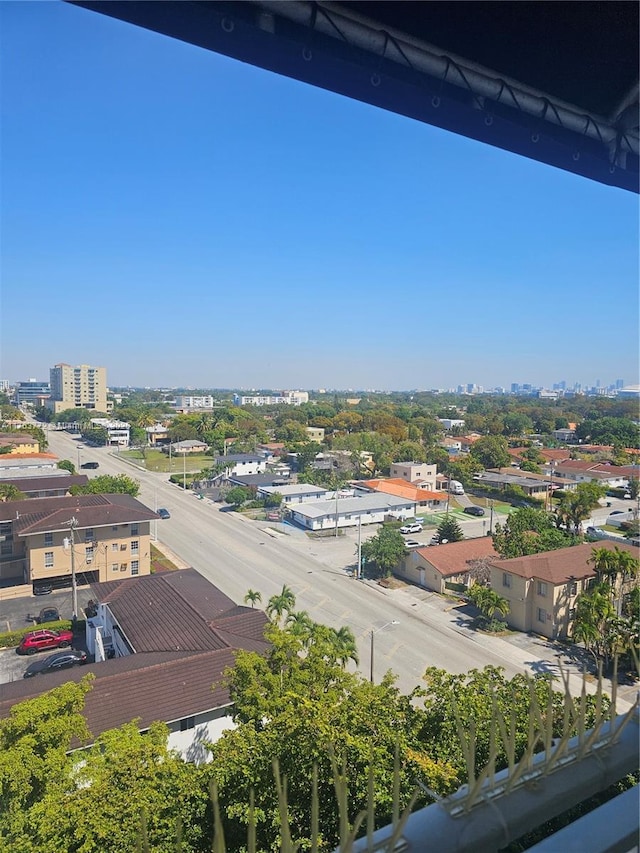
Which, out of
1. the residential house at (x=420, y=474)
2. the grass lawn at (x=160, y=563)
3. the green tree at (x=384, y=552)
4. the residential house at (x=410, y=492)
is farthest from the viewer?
the residential house at (x=420, y=474)

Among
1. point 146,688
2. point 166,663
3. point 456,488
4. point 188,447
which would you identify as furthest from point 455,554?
point 188,447

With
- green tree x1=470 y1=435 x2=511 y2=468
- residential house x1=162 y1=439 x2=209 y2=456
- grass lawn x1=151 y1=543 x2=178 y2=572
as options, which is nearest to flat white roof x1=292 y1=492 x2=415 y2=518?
grass lawn x1=151 y1=543 x2=178 y2=572

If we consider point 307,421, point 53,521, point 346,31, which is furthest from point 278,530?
point 307,421

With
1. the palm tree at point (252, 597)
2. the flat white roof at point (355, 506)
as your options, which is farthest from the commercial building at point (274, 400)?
the palm tree at point (252, 597)

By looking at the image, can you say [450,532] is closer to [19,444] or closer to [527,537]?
[527,537]

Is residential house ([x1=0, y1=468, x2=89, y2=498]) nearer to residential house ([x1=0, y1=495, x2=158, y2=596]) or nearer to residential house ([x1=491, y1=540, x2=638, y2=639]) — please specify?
residential house ([x1=0, y1=495, x2=158, y2=596])

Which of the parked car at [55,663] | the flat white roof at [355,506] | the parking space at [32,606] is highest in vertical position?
the flat white roof at [355,506]

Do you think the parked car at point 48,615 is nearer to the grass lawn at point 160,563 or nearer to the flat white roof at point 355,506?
the grass lawn at point 160,563

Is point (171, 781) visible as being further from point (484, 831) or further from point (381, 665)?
point (381, 665)
